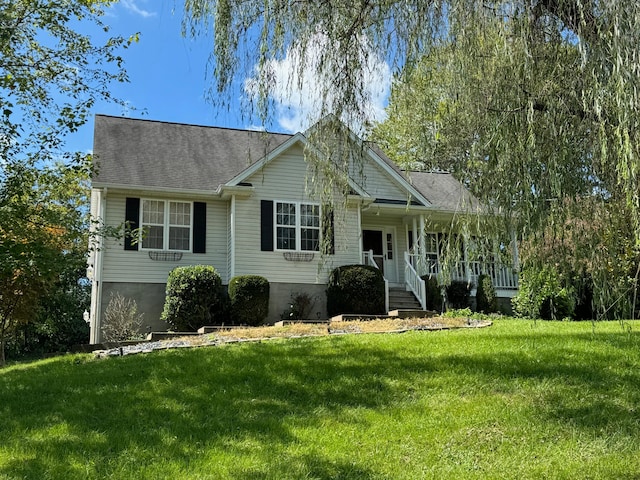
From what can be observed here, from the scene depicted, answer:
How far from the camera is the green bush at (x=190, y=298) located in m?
13.0

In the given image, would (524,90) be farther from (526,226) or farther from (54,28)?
(54,28)

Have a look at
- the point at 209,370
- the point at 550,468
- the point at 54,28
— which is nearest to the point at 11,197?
the point at 54,28

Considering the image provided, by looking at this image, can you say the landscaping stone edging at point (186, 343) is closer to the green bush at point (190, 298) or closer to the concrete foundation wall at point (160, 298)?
the green bush at point (190, 298)

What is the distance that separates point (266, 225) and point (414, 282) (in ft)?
14.5

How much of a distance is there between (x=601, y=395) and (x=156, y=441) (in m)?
4.48

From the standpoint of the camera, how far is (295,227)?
602 inches

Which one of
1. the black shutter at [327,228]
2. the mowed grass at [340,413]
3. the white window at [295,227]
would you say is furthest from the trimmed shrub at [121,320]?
the black shutter at [327,228]

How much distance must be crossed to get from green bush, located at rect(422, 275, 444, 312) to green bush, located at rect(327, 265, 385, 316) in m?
1.84

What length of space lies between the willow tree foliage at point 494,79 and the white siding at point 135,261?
9132mm

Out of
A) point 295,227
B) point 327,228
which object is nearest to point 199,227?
point 295,227

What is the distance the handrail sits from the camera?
15416mm

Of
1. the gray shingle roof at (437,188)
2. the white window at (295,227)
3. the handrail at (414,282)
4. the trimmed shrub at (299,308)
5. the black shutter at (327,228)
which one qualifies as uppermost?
the gray shingle roof at (437,188)

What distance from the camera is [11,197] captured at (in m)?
10.1

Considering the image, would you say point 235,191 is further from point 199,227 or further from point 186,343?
point 186,343
